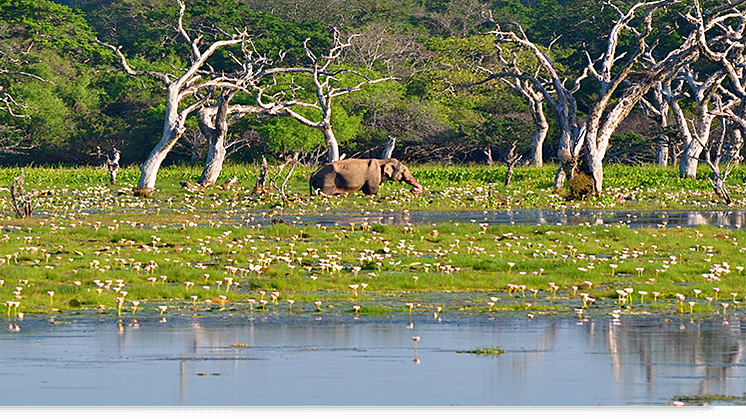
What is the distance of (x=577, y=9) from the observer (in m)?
79.6

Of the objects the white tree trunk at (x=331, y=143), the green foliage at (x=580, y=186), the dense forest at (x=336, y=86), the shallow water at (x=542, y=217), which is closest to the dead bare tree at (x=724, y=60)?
the shallow water at (x=542, y=217)

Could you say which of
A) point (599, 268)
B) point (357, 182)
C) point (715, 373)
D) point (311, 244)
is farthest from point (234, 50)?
point (715, 373)

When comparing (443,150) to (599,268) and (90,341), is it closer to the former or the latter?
(599,268)

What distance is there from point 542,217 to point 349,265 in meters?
12.7

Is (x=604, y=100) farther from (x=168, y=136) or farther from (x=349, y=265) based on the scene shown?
(x=349, y=265)

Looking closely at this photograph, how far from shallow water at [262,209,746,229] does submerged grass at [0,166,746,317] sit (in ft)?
4.94

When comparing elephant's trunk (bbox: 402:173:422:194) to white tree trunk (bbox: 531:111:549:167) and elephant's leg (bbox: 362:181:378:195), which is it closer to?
elephant's leg (bbox: 362:181:378:195)

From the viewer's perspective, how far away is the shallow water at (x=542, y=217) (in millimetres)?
25750

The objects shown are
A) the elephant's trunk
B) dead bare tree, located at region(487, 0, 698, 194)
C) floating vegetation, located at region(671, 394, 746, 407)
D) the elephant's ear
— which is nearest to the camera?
floating vegetation, located at region(671, 394, 746, 407)

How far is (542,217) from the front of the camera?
28281 millimetres

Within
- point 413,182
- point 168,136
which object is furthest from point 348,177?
point 168,136

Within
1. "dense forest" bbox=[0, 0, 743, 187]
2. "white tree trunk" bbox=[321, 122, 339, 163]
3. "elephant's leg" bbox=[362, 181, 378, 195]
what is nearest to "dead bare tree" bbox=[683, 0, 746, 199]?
"elephant's leg" bbox=[362, 181, 378, 195]

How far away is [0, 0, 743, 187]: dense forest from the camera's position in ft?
217
